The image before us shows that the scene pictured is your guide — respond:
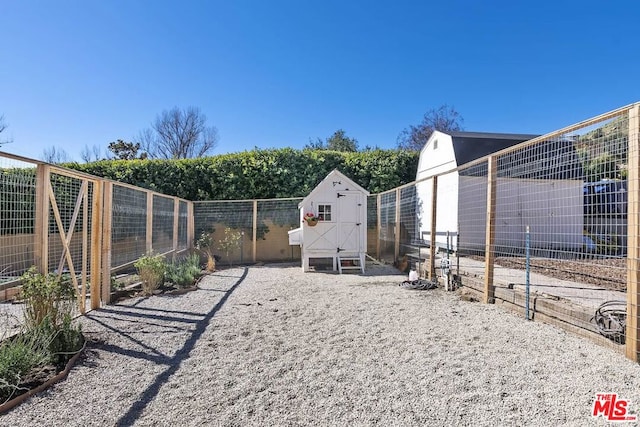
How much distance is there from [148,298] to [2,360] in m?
3.00

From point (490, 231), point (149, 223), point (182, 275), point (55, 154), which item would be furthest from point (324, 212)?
point (55, 154)

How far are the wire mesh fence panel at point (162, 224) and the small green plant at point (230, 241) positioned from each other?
1784mm

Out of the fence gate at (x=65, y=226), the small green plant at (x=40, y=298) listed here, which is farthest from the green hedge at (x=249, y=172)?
the small green plant at (x=40, y=298)

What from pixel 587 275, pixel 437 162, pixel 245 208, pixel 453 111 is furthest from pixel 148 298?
pixel 453 111

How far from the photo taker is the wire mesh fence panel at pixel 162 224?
705 cm

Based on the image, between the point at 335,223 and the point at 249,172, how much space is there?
390 centimetres

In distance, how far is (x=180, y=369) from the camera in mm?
2650

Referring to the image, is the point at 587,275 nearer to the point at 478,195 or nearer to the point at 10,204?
the point at 478,195

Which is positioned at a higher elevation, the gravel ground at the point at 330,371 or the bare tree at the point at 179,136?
the bare tree at the point at 179,136

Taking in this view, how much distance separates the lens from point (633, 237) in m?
2.56

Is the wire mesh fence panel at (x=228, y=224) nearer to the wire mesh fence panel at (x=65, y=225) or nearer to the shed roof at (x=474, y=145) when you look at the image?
the wire mesh fence panel at (x=65, y=225)

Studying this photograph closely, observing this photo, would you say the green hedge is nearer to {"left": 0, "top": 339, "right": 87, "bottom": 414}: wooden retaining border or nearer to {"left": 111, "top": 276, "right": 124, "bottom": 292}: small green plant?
{"left": 111, "top": 276, "right": 124, "bottom": 292}: small green plant

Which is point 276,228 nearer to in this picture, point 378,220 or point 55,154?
point 378,220

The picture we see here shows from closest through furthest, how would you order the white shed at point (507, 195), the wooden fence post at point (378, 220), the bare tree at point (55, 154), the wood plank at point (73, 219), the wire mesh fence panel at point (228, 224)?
the wood plank at point (73, 219)
the white shed at point (507, 195)
the wire mesh fence panel at point (228, 224)
the wooden fence post at point (378, 220)
the bare tree at point (55, 154)
